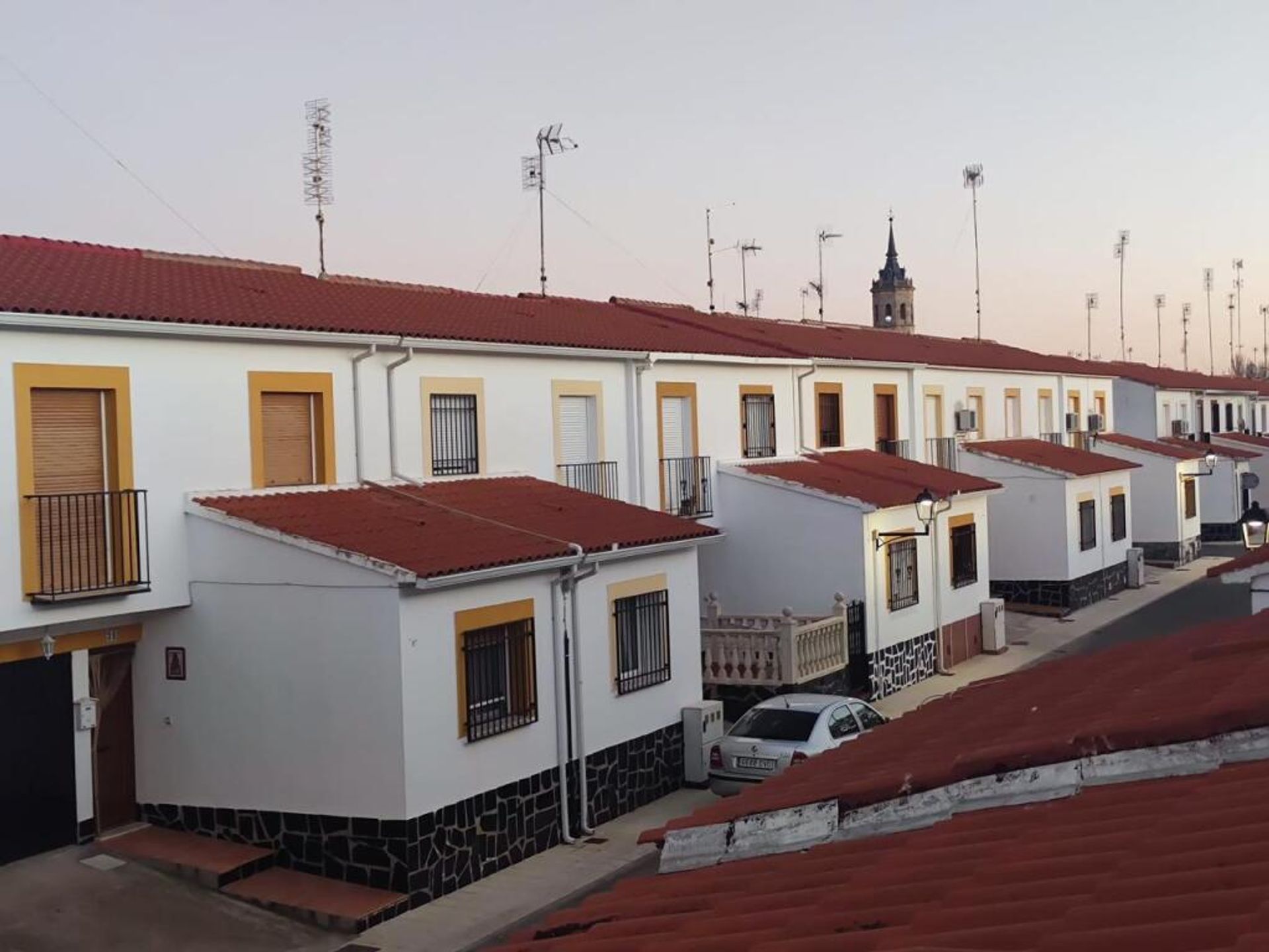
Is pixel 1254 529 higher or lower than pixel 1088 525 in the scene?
higher

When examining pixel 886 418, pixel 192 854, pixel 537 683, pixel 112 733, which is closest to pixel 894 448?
pixel 886 418

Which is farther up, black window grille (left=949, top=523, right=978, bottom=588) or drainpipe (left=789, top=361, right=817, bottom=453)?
drainpipe (left=789, top=361, right=817, bottom=453)

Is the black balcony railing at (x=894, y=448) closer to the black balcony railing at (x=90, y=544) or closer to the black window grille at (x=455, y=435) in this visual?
the black window grille at (x=455, y=435)

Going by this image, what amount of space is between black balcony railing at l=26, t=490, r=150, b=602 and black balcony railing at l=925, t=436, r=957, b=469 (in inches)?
859

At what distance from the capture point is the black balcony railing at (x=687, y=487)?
22688mm

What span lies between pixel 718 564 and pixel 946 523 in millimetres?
5265

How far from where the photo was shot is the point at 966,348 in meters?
42.0

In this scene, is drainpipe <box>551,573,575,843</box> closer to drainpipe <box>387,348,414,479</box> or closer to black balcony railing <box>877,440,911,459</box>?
drainpipe <box>387,348,414,479</box>

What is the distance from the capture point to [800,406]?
2669 cm

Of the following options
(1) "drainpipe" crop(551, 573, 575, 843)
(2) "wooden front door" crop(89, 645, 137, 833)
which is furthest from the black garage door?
(1) "drainpipe" crop(551, 573, 575, 843)

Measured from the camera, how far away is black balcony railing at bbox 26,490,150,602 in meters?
13.1


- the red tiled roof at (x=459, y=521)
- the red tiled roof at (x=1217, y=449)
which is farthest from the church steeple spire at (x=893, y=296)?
the red tiled roof at (x=459, y=521)

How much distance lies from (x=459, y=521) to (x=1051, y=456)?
2374 centimetres

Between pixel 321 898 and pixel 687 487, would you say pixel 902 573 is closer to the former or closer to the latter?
pixel 687 487
